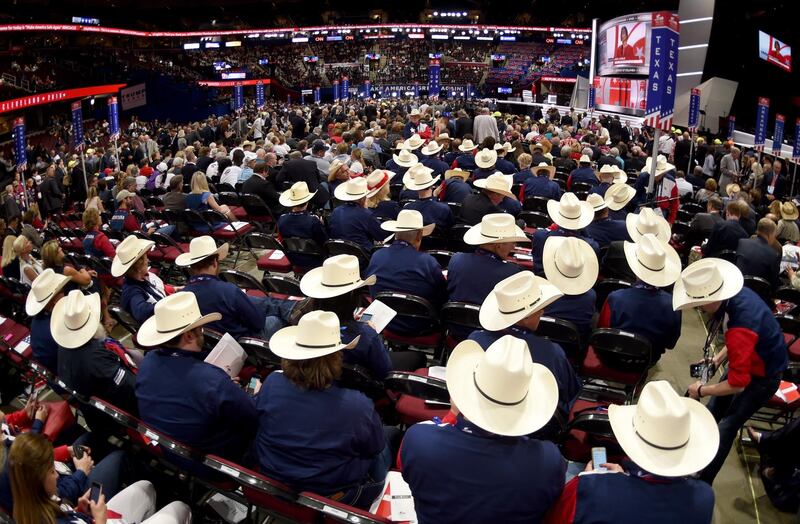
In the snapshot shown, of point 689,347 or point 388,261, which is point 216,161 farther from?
point 689,347

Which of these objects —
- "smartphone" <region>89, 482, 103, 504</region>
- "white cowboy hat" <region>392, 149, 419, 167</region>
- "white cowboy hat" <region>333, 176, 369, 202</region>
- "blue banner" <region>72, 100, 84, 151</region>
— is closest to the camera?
"smartphone" <region>89, 482, 103, 504</region>

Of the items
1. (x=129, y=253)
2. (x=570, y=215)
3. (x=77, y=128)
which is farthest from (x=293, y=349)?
(x=77, y=128)

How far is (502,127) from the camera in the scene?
1767 cm

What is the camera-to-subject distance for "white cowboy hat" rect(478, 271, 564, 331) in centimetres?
309

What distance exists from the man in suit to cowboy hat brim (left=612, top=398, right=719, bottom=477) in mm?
3633

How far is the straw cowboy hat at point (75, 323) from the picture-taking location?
3.35m

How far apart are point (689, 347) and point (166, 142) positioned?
19132 mm

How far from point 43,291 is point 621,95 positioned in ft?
94.6

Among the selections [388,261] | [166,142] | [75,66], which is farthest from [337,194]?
[75,66]

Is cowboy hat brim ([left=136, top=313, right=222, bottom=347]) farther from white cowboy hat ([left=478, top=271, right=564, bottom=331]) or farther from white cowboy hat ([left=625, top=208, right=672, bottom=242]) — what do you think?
white cowboy hat ([left=625, top=208, right=672, bottom=242])

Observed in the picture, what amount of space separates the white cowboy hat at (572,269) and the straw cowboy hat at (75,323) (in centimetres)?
300

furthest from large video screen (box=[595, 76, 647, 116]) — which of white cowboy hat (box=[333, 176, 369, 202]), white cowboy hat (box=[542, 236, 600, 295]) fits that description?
white cowboy hat (box=[542, 236, 600, 295])

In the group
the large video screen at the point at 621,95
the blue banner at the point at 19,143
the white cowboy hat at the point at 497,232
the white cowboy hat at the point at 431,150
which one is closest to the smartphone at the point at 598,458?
the white cowboy hat at the point at 497,232

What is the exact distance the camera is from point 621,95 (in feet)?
91.6
